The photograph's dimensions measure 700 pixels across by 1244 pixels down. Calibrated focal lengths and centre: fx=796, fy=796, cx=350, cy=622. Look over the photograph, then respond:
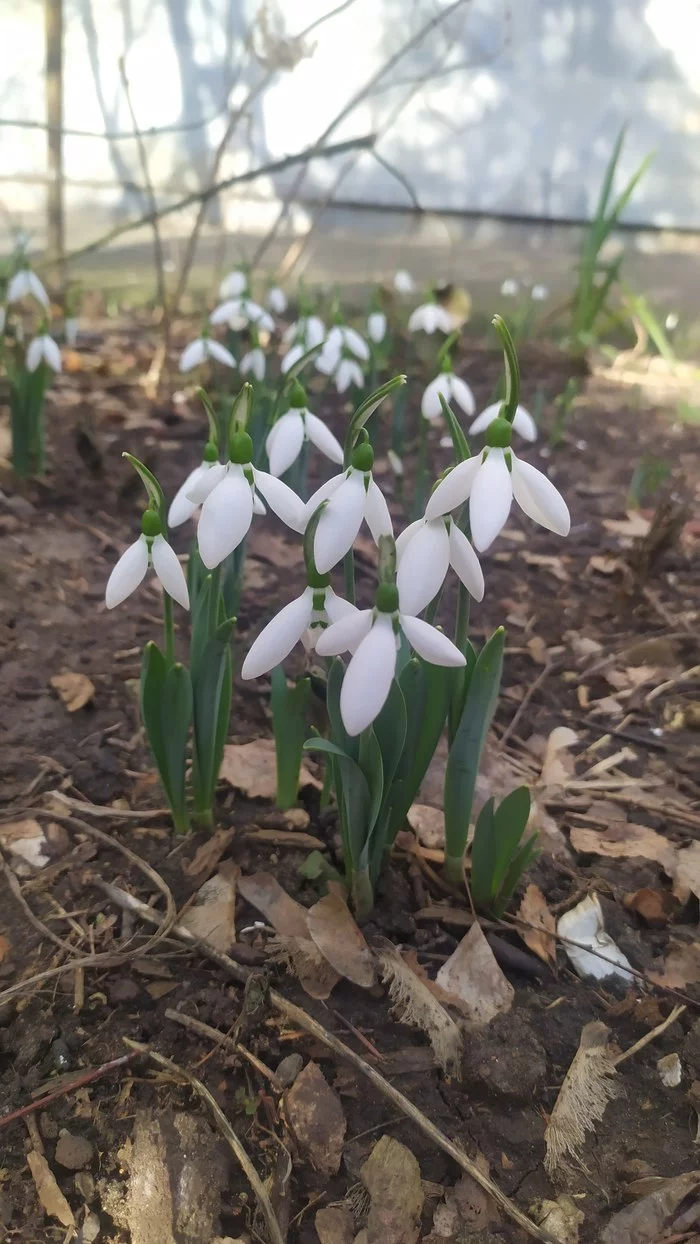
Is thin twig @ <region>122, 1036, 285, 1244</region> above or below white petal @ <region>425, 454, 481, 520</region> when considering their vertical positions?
below

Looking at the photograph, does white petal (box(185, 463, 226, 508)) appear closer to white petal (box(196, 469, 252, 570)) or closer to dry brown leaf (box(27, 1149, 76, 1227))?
white petal (box(196, 469, 252, 570))

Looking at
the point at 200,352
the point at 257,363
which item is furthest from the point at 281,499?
the point at 200,352

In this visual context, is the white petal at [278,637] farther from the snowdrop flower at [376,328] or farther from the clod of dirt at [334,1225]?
the snowdrop flower at [376,328]

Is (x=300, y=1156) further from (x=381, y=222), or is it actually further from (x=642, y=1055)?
(x=381, y=222)

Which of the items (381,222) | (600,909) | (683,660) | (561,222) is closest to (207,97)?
(381,222)

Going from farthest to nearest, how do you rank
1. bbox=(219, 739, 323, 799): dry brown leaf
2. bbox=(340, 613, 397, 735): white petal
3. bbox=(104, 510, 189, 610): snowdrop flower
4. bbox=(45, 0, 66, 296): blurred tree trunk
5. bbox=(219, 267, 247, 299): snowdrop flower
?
1. bbox=(45, 0, 66, 296): blurred tree trunk
2. bbox=(219, 267, 247, 299): snowdrop flower
3. bbox=(219, 739, 323, 799): dry brown leaf
4. bbox=(104, 510, 189, 610): snowdrop flower
5. bbox=(340, 613, 397, 735): white petal

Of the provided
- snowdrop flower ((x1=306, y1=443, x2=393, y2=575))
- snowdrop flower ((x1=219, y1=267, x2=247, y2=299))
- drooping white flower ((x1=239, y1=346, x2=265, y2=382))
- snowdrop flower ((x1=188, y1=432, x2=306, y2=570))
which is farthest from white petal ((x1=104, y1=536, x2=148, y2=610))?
snowdrop flower ((x1=219, y1=267, x2=247, y2=299))

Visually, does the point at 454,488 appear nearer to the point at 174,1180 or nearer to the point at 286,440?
the point at 286,440
